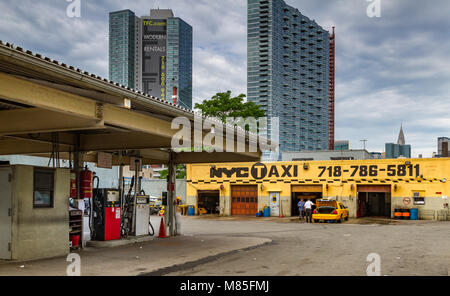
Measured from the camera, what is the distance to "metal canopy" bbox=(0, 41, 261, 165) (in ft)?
30.4

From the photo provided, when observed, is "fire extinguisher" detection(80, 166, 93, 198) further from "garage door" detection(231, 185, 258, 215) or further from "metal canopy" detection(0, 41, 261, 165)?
"garage door" detection(231, 185, 258, 215)

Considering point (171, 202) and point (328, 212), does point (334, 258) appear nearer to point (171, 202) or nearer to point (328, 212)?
point (171, 202)

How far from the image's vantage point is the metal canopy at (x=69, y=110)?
9.26m

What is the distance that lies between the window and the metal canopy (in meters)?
1.38

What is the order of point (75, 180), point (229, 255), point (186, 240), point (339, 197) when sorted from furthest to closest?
point (339, 197) < point (186, 240) < point (75, 180) < point (229, 255)

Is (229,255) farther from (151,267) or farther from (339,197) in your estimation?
(339,197)

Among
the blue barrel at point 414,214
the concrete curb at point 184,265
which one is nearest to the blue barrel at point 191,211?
the blue barrel at point 414,214

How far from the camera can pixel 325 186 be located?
123ft

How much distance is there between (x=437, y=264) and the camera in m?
12.9

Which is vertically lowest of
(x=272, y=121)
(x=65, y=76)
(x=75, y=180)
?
(x=75, y=180)

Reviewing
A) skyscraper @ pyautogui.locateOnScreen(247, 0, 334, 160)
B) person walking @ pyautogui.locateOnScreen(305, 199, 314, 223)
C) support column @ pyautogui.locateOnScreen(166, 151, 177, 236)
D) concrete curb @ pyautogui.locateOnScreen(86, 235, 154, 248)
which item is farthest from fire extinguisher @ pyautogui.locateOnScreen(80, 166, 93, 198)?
skyscraper @ pyautogui.locateOnScreen(247, 0, 334, 160)
